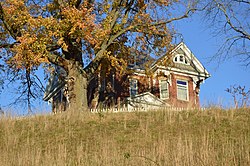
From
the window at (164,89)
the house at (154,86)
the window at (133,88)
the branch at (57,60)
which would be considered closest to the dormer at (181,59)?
the house at (154,86)

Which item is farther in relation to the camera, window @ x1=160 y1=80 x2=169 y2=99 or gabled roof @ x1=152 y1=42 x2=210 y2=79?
gabled roof @ x1=152 y1=42 x2=210 y2=79

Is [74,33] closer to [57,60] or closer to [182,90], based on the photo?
[57,60]

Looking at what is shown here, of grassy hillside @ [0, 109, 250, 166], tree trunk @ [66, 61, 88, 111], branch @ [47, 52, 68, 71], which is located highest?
branch @ [47, 52, 68, 71]

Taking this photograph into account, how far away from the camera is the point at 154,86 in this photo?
37.4m

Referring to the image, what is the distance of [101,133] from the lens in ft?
56.1

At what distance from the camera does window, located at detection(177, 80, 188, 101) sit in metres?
37.7

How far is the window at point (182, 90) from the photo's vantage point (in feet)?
124

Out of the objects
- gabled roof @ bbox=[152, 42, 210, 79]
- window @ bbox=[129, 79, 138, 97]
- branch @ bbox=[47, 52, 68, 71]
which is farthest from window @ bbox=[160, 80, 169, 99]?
branch @ bbox=[47, 52, 68, 71]

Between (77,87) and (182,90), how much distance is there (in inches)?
651

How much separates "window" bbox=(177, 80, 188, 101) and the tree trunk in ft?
50.7

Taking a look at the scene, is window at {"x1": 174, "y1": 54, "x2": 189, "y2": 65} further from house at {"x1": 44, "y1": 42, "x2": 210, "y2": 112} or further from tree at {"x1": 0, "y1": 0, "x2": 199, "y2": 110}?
tree at {"x1": 0, "y1": 0, "x2": 199, "y2": 110}

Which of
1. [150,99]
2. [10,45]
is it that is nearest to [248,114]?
[10,45]

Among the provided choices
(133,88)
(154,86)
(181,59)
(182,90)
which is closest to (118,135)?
(133,88)

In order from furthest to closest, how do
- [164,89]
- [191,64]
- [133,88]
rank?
[191,64]
[164,89]
[133,88]
